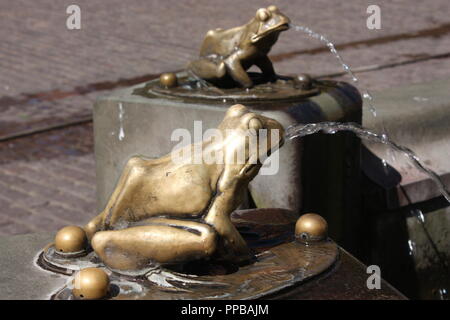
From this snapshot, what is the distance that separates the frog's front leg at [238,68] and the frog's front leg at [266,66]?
0.40 feet

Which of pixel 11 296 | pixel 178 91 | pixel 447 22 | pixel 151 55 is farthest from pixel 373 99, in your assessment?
pixel 447 22

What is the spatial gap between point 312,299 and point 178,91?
2.26 meters

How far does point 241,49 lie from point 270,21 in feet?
0.94

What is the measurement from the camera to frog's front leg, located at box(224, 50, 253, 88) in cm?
463

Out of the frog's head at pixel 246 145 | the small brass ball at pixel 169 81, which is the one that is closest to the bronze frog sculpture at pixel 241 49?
the small brass ball at pixel 169 81

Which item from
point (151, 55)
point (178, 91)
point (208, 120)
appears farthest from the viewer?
point (151, 55)

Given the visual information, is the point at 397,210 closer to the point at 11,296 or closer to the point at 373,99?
the point at 373,99

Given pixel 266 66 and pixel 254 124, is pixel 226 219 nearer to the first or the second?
pixel 254 124

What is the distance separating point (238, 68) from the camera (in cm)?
463

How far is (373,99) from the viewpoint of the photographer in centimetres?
548

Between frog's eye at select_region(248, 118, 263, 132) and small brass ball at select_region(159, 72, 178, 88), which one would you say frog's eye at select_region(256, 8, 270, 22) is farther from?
frog's eye at select_region(248, 118, 263, 132)

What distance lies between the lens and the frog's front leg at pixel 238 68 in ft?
15.2

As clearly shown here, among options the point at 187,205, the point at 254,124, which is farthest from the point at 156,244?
the point at 254,124

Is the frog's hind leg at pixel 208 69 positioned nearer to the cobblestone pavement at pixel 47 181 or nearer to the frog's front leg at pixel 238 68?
the frog's front leg at pixel 238 68
